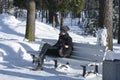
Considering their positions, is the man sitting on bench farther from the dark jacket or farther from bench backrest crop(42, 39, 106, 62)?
bench backrest crop(42, 39, 106, 62)

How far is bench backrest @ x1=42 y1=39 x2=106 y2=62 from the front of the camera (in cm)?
1127

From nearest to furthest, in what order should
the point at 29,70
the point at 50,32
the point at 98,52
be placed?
the point at 98,52, the point at 29,70, the point at 50,32

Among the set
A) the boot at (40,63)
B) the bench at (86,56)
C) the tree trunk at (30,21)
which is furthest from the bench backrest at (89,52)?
the tree trunk at (30,21)

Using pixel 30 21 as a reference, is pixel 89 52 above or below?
below

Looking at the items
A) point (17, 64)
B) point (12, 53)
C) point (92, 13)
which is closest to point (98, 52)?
point (17, 64)

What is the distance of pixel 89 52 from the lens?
1177 centimetres

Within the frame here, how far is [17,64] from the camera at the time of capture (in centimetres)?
1317

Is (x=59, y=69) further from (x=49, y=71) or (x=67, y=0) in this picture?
(x=67, y=0)

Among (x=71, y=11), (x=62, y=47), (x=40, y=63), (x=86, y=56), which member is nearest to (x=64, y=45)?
(x=62, y=47)

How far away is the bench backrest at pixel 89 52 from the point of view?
444 inches

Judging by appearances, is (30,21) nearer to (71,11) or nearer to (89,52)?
(89,52)

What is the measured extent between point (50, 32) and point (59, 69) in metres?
12.3

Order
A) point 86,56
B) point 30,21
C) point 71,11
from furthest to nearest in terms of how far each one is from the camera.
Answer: point 71,11
point 30,21
point 86,56

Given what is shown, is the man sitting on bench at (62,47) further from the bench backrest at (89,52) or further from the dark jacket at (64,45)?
the bench backrest at (89,52)
